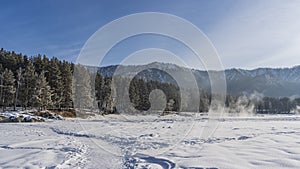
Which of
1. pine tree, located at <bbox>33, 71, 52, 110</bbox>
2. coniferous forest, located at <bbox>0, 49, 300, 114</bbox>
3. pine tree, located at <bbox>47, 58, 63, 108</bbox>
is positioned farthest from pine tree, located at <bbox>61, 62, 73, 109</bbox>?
pine tree, located at <bbox>33, 71, 52, 110</bbox>

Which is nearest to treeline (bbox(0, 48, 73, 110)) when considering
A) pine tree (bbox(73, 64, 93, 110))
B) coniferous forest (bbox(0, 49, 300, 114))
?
coniferous forest (bbox(0, 49, 300, 114))

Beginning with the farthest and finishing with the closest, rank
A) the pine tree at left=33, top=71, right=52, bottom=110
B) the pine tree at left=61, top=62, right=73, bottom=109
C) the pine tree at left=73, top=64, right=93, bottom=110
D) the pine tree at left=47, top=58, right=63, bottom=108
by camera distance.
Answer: the pine tree at left=73, top=64, right=93, bottom=110
the pine tree at left=61, top=62, right=73, bottom=109
the pine tree at left=47, top=58, right=63, bottom=108
the pine tree at left=33, top=71, right=52, bottom=110

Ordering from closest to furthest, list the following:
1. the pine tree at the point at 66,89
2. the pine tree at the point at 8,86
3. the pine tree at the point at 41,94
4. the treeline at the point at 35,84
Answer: the pine tree at the point at 41,94 → the treeline at the point at 35,84 → the pine tree at the point at 8,86 → the pine tree at the point at 66,89

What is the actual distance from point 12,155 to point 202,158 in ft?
23.4

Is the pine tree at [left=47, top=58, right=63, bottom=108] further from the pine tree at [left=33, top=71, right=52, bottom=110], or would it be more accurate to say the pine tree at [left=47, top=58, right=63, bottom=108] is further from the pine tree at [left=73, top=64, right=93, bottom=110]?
the pine tree at [left=33, top=71, right=52, bottom=110]

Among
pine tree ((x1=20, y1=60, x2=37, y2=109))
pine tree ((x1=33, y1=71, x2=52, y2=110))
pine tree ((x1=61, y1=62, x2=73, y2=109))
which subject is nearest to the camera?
pine tree ((x1=33, y1=71, x2=52, y2=110))

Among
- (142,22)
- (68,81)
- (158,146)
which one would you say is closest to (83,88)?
(68,81)

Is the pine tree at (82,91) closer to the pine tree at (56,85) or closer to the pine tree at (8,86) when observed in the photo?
the pine tree at (56,85)

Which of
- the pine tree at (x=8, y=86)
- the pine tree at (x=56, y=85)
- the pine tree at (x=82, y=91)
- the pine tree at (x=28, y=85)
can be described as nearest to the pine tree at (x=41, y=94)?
the pine tree at (x=28, y=85)

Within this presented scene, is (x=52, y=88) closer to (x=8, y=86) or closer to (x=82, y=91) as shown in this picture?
(x=82, y=91)

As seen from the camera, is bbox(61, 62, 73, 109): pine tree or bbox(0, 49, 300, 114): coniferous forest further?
bbox(61, 62, 73, 109): pine tree

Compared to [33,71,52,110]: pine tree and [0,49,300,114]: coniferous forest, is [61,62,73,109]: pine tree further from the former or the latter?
[33,71,52,110]: pine tree

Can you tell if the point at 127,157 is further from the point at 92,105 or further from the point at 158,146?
the point at 92,105

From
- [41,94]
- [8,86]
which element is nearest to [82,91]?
[41,94]
